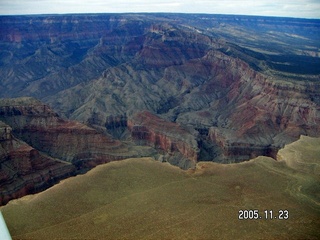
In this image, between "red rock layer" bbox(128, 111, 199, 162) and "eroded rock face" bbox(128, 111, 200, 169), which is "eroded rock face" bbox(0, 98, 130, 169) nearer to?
"eroded rock face" bbox(128, 111, 200, 169)

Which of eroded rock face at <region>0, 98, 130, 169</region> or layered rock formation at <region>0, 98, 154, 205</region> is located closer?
layered rock formation at <region>0, 98, 154, 205</region>

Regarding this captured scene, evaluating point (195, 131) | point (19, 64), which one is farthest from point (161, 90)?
point (19, 64)

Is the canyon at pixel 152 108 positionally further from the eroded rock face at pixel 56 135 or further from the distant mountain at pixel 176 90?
the distant mountain at pixel 176 90

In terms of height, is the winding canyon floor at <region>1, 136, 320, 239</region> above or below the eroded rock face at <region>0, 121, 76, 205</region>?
above

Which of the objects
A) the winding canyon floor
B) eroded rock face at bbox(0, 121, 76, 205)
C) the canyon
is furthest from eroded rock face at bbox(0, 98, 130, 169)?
the winding canyon floor

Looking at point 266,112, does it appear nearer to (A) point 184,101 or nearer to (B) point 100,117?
(A) point 184,101

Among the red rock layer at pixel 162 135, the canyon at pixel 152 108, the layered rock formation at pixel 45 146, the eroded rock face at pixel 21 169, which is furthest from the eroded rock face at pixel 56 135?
the red rock layer at pixel 162 135
